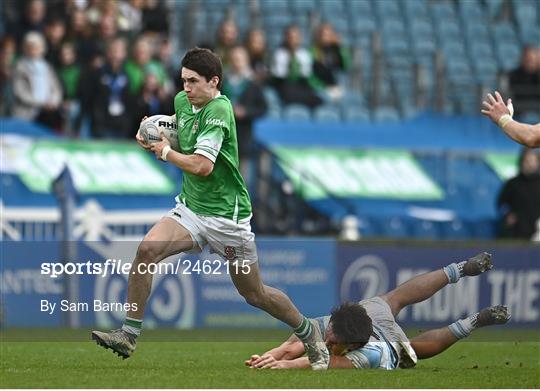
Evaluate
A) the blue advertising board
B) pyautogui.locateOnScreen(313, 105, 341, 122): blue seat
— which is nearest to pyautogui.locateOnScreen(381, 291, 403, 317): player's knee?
the blue advertising board

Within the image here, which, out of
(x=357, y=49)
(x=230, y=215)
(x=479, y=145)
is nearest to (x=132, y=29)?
(x=357, y=49)

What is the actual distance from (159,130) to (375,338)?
7.85 feet

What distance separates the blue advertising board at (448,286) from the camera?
1798 cm

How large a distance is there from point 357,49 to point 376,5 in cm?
191

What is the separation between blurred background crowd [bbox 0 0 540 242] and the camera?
2095 centimetres

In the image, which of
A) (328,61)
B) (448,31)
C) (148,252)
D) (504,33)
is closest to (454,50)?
(448,31)

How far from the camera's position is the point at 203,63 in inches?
452

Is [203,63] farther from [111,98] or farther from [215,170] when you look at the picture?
[111,98]

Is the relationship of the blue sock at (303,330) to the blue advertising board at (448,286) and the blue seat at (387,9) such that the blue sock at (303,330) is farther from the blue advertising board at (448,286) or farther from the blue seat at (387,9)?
the blue seat at (387,9)

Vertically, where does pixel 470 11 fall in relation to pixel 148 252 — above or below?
above

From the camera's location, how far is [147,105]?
20797mm

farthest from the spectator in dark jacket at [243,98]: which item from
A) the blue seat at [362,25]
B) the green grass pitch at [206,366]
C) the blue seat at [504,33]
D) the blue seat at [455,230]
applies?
the blue seat at [504,33]

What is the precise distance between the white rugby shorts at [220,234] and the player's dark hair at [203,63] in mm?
1061

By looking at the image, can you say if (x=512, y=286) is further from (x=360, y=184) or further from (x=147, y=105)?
(x=147, y=105)
